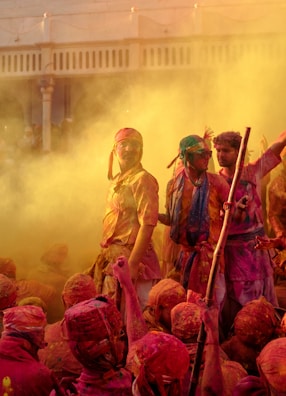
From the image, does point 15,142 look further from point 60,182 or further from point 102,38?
point 102,38

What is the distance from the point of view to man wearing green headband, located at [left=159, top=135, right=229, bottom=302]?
5.16m

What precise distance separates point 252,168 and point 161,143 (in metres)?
3.39

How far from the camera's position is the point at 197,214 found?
203 inches

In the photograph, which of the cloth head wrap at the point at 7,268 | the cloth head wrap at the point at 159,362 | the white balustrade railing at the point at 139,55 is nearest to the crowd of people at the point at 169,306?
the cloth head wrap at the point at 159,362

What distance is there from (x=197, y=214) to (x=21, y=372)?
2.12 m

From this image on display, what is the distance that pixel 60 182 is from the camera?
8938 millimetres

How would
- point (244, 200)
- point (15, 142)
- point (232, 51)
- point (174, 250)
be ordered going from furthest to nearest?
1. point (15, 142)
2. point (232, 51)
3. point (174, 250)
4. point (244, 200)

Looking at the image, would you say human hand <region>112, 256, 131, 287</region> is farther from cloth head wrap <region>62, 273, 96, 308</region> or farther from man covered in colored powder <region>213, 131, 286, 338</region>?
man covered in colored powder <region>213, 131, 286, 338</region>

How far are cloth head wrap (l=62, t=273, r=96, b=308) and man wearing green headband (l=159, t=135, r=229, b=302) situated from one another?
0.74m

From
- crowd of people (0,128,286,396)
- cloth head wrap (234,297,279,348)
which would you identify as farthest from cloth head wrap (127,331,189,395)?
cloth head wrap (234,297,279,348)

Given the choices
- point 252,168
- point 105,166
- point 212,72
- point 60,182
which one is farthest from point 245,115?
point 252,168

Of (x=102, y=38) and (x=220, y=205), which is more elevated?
(x=102, y=38)

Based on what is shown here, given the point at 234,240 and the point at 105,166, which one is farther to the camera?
the point at 105,166

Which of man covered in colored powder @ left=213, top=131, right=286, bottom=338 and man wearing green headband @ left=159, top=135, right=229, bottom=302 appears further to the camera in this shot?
man covered in colored powder @ left=213, top=131, right=286, bottom=338
